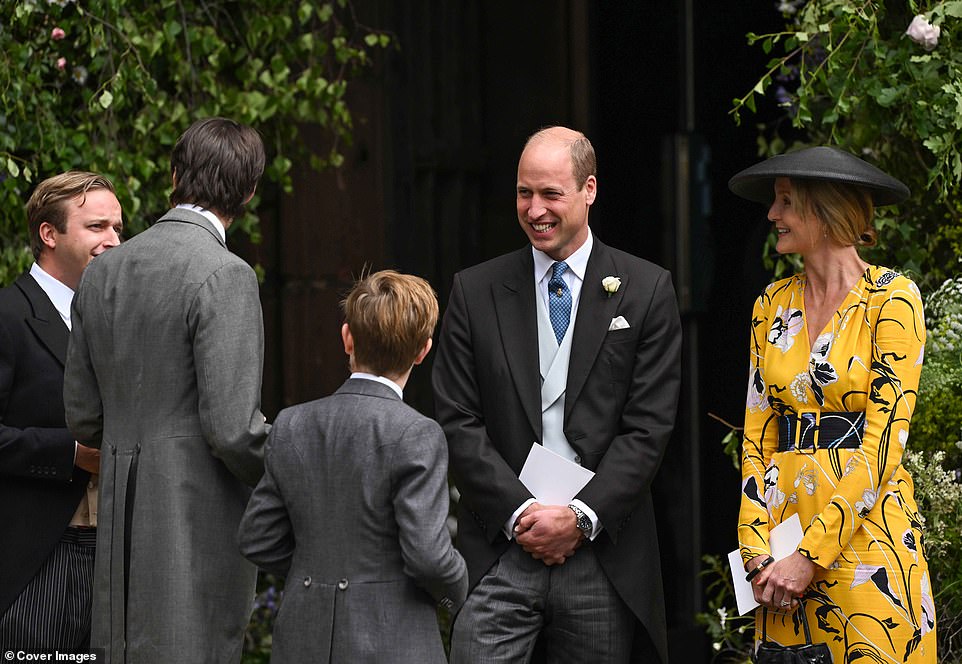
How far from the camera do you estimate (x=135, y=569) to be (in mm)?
3418

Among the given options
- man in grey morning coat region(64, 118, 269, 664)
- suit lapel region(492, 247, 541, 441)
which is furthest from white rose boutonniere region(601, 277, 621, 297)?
man in grey morning coat region(64, 118, 269, 664)

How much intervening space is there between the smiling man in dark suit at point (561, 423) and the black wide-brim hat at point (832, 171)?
443mm

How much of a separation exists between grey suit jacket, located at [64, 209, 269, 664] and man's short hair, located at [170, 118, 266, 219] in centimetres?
7

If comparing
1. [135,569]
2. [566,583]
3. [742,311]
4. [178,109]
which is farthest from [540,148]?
[742,311]

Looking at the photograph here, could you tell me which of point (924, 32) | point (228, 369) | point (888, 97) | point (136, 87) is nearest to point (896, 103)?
point (888, 97)

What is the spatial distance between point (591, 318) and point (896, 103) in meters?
1.38

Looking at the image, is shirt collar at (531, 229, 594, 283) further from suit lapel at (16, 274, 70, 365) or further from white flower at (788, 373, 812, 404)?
suit lapel at (16, 274, 70, 365)

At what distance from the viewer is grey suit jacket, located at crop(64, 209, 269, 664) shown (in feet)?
10.9

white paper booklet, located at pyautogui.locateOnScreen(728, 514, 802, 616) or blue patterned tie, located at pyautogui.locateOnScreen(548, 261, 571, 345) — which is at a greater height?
blue patterned tie, located at pyautogui.locateOnScreen(548, 261, 571, 345)

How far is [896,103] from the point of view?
436 cm

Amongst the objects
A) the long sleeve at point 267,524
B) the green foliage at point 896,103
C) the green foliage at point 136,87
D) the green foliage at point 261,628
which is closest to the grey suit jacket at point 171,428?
the long sleeve at point 267,524

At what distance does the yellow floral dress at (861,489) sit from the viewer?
326 centimetres

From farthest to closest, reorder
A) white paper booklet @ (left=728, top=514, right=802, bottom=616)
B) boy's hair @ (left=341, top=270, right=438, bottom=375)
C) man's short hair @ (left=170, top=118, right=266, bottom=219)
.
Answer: man's short hair @ (left=170, top=118, right=266, bottom=219) < white paper booklet @ (left=728, top=514, right=802, bottom=616) < boy's hair @ (left=341, top=270, right=438, bottom=375)

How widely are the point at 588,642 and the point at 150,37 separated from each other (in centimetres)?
291
